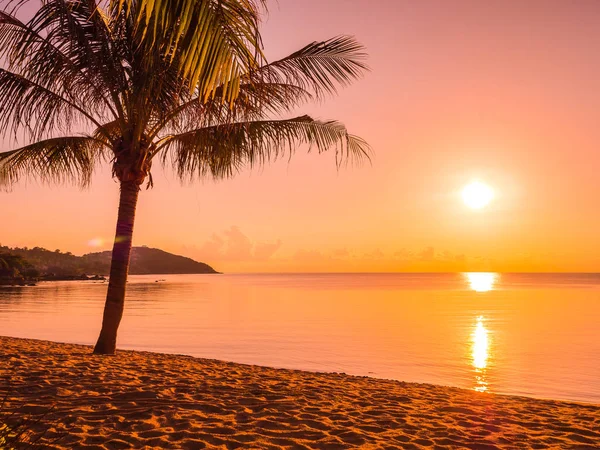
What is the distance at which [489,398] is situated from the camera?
8555 mm

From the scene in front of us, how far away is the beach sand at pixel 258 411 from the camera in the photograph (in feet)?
17.2

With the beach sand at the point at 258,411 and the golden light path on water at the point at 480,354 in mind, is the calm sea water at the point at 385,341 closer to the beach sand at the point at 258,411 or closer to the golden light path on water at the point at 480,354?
the golden light path on water at the point at 480,354

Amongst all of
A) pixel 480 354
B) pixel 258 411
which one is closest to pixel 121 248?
pixel 258 411

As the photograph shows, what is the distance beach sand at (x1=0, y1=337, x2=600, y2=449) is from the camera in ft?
17.2

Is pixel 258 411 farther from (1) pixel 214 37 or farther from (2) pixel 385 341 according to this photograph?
(2) pixel 385 341

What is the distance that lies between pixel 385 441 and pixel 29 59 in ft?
26.9

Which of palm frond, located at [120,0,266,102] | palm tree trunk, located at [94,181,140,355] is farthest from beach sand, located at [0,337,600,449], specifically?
palm frond, located at [120,0,266,102]

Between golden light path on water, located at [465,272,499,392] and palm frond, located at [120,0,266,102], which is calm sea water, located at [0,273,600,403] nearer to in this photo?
golden light path on water, located at [465,272,499,392]

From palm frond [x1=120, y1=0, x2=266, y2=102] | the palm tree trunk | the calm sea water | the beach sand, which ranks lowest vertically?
the calm sea water

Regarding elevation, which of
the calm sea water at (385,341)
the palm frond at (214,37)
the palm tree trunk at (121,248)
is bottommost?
the calm sea water at (385,341)

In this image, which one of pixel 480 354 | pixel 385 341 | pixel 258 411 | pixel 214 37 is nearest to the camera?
pixel 214 37

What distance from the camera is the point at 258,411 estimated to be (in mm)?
6363

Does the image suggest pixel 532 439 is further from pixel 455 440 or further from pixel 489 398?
pixel 489 398

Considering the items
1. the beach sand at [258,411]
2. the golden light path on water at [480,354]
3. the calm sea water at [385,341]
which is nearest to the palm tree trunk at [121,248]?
the beach sand at [258,411]
